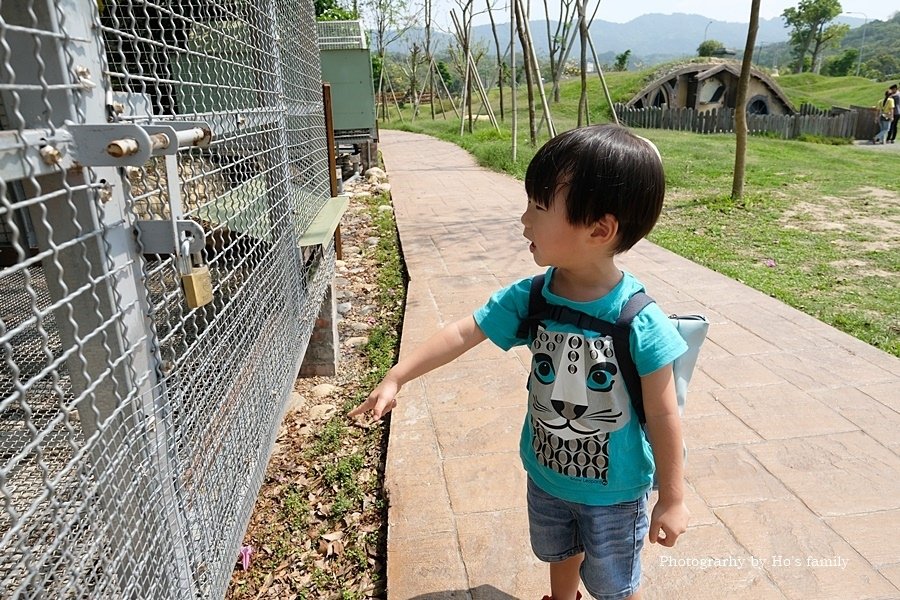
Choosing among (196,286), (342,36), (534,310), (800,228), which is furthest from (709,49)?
(196,286)

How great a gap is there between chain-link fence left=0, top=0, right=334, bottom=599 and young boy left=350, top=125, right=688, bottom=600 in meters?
0.48

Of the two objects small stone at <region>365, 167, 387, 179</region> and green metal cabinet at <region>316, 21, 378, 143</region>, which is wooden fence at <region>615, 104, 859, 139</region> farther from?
green metal cabinet at <region>316, 21, 378, 143</region>

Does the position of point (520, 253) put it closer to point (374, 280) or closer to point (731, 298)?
point (374, 280)

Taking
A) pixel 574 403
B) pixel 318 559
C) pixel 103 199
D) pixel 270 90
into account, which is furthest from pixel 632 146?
pixel 318 559

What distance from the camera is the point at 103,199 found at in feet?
3.32

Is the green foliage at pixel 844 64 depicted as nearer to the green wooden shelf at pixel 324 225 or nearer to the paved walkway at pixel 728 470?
the paved walkway at pixel 728 470

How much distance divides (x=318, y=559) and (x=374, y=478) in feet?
1.60

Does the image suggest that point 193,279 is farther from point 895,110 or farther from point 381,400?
point 895,110

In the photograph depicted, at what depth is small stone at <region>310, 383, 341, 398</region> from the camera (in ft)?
11.6

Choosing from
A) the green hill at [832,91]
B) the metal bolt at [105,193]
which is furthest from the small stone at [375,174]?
the green hill at [832,91]

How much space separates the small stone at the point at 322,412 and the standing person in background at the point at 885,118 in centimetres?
2049

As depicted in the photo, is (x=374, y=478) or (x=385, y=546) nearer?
(x=385, y=546)

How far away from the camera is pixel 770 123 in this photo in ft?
70.3

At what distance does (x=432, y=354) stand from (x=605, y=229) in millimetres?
526
